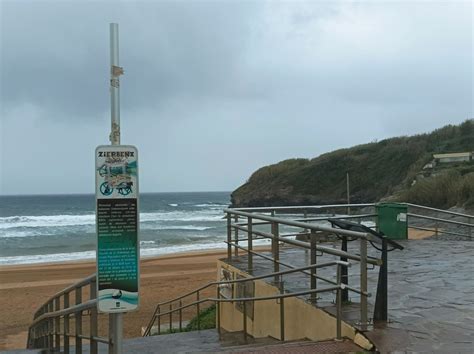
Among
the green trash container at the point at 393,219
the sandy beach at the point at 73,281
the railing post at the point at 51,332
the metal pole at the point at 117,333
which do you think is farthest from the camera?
the sandy beach at the point at 73,281

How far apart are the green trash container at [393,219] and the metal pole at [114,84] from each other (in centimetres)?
997

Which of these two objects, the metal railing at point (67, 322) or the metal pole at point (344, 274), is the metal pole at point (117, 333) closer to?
the metal railing at point (67, 322)

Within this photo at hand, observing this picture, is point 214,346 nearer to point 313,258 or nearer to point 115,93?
point 313,258

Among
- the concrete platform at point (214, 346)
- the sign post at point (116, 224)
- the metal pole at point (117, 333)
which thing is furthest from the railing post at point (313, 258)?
the sign post at point (116, 224)

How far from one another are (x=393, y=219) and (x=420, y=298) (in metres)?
6.79

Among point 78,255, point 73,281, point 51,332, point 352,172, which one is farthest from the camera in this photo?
point 352,172

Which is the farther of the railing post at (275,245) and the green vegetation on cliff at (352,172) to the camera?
the green vegetation on cliff at (352,172)

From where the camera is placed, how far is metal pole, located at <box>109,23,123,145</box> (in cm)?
368

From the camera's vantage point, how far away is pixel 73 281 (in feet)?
77.0

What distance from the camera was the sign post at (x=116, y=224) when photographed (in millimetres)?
3561

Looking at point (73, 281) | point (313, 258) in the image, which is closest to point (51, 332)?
point (313, 258)

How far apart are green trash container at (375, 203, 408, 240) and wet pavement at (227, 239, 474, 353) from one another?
1781mm

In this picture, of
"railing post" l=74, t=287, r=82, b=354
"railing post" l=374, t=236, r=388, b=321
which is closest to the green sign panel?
"railing post" l=74, t=287, r=82, b=354

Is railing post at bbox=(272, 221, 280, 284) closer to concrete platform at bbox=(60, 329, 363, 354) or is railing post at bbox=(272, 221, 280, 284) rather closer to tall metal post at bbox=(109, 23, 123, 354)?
concrete platform at bbox=(60, 329, 363, 354)
